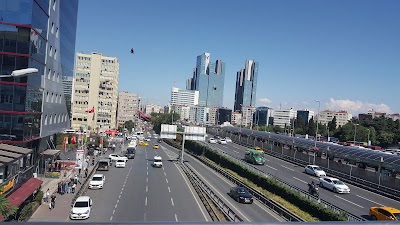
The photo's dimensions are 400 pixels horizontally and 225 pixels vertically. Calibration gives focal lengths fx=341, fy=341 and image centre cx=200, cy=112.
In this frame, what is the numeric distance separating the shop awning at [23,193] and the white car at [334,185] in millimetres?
20268

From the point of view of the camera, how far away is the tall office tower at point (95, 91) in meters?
85.2

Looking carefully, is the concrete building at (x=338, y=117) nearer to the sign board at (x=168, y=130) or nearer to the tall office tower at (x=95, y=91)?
the tall office tower at (x=95, y=91)

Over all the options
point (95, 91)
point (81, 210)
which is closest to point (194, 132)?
point (81, 210)

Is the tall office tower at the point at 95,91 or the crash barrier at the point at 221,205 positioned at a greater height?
the tall office tower at the point at 95,91

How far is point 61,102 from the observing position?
120 feet

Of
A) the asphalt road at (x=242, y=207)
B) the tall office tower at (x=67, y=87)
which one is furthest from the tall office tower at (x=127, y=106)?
the asphalt road at (x=242, y=207)

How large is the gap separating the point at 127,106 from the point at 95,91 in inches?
2232

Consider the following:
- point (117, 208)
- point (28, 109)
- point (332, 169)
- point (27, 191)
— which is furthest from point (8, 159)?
point (332, 169)

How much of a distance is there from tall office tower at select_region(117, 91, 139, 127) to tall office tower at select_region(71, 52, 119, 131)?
143 feet

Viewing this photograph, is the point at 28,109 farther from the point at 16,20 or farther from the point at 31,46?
the point at 16,20

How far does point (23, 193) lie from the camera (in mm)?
18047

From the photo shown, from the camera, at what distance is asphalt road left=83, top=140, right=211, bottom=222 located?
1923cm

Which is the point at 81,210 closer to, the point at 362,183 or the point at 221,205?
the point at 221,205

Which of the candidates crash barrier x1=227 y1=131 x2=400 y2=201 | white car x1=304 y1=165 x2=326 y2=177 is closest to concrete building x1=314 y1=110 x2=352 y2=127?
crash barrier x1=227 y1=131 x2=400 y2=201
